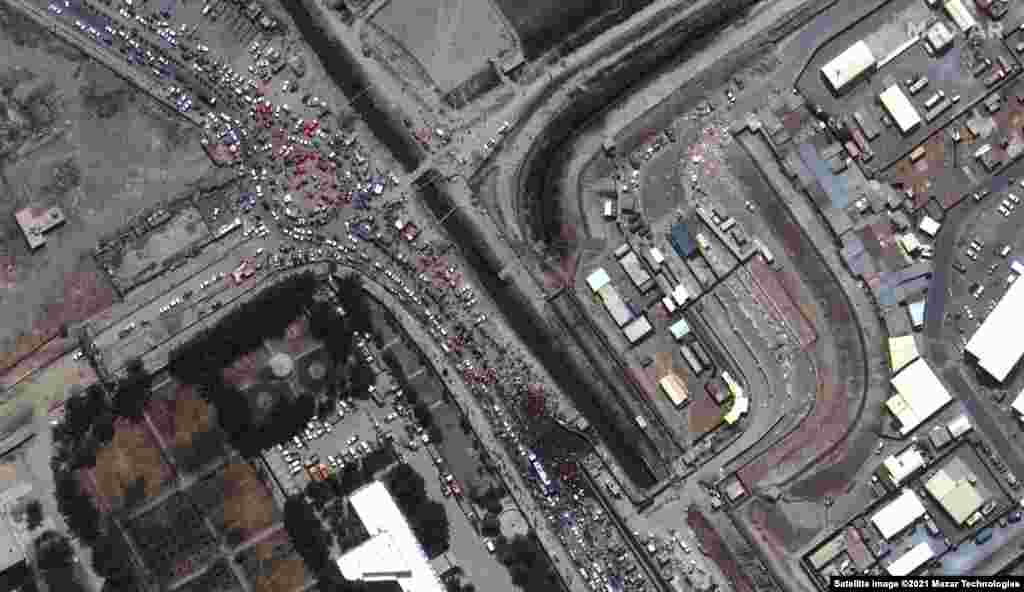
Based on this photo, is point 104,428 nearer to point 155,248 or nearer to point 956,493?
point 155,248

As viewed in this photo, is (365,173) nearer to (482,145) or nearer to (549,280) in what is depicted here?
(482,145)

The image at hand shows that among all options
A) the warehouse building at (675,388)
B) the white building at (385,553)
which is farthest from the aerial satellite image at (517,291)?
the white building at (385,553)

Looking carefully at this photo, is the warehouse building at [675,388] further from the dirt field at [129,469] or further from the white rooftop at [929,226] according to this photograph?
the dirt field at [129,469]

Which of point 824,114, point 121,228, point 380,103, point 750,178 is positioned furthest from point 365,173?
point 824,114

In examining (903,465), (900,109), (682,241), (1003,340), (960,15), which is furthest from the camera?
(960,15)

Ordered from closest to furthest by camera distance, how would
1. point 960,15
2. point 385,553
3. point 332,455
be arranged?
point 385,553 → point 332,455 → point 960,15

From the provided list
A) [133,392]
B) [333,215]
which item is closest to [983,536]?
[333,215]

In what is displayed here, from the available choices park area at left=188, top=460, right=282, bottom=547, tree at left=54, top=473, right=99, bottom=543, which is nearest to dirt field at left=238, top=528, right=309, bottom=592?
park area at left=188, top=460, right=282, bottom=547
